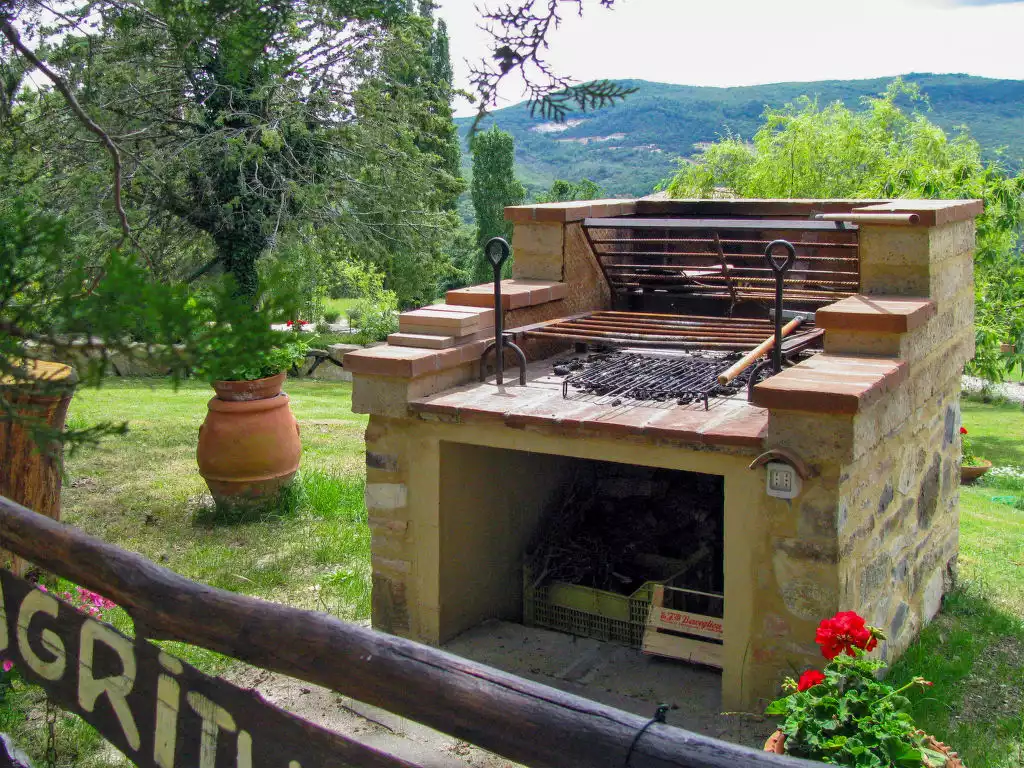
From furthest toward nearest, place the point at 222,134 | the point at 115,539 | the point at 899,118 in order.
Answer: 1. the point at 899,118
2. the point at 222,134
3. the point at 115,539

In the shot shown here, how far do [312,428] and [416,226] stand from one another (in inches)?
300

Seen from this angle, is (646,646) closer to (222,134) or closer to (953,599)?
(953,599)

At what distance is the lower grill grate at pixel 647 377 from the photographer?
5.65m

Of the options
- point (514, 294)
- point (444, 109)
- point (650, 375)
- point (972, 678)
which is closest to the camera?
point (972, 678)

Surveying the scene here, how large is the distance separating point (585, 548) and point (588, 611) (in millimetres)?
494

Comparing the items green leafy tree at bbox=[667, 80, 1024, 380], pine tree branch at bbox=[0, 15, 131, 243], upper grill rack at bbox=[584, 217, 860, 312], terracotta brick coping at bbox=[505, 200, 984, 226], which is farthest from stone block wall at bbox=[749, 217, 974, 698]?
green leafy tree at bbox=[667, 80, 1024, 380]

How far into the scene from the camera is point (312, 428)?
1268 cm

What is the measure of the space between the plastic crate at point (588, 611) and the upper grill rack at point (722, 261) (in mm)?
2192

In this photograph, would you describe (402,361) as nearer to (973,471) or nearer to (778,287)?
(778,287)

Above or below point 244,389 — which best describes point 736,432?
above

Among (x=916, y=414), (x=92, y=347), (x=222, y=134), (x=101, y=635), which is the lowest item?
(x=101, y=635)

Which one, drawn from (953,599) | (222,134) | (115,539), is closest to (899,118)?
(222,134)

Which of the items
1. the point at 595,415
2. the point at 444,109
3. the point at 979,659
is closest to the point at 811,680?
the point at 595,415

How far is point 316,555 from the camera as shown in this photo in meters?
7.59
